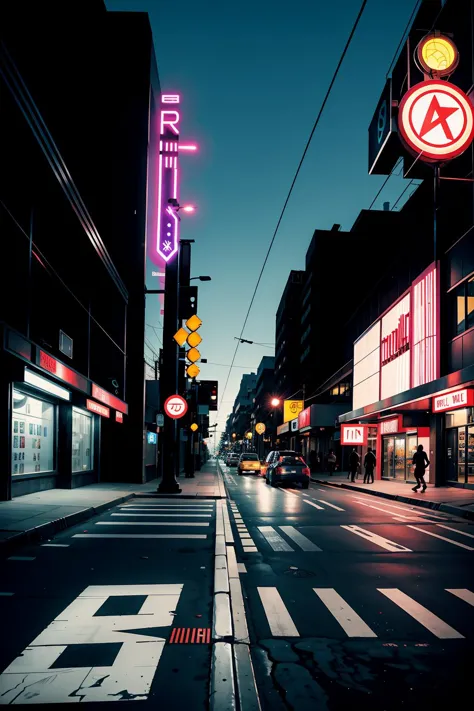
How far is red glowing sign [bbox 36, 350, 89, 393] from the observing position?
1493 cm

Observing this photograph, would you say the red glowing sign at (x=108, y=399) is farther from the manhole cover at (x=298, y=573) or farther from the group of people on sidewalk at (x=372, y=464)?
the manhole cover at (x=298, y=573)

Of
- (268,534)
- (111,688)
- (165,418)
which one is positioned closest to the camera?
(111,688)

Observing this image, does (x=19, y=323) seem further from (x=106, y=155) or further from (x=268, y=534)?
(x=106, y=155)

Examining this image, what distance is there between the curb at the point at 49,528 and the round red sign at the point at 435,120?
12.0m

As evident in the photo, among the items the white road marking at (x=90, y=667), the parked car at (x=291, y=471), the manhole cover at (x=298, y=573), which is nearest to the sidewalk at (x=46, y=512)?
the white road marking at (x=90, y=667)

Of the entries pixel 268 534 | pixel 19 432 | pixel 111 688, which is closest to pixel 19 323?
pixel 19 432

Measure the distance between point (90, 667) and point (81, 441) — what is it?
20813mm

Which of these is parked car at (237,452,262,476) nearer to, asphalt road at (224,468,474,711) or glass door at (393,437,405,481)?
glass door at (393,437,405,481)

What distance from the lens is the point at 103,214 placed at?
93.4ft

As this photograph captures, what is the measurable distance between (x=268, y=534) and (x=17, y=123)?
9592 millimetres

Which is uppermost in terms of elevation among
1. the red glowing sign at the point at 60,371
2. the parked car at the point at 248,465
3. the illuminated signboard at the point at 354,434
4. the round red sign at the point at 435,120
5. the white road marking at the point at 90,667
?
the round red sign at the point at 435,120

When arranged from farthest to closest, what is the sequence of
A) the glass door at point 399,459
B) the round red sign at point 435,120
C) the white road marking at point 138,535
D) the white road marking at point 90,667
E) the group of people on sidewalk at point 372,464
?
the glass door at point 399,459, the group of people on sidewalk at point 372,464, the round red sign at point 435,120, the white road marking at point 138,535, the white road marking at point 90,667

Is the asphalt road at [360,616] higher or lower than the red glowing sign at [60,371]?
lower

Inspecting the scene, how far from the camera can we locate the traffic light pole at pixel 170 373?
832 inches
